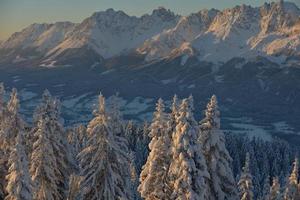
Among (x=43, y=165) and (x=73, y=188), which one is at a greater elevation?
(x=43, y=165)

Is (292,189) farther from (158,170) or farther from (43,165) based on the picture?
(43,165)

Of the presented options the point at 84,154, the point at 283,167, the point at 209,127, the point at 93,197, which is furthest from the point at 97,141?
the point at 283,167

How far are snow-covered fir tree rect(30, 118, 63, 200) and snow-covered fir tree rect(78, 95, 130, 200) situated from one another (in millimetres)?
3137

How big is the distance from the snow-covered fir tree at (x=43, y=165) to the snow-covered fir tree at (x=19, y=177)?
274 cm

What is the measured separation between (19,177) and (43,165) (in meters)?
4.48

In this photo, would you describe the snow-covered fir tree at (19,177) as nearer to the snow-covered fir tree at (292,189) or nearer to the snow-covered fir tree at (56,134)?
the snow-covered fir tree at (56,134)

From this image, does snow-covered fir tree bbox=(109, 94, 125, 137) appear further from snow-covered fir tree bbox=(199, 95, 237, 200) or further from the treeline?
snow-covered fir tree bbox=(199, 95, 237, 200)

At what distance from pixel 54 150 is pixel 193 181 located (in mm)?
12741

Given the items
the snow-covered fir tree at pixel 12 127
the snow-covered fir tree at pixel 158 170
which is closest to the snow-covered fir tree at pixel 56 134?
the snow-covered fir tree at pixel 12 127

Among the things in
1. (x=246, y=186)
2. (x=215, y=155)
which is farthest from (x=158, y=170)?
(x=246, y=186)

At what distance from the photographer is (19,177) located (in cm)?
3578

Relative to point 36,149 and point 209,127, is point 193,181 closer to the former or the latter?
point 209,127

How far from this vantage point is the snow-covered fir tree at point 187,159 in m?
31.2

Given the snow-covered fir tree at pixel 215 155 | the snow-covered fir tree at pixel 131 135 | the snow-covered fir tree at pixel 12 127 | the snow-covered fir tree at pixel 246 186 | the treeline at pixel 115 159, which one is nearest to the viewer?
the treeline at pixel 115 159
